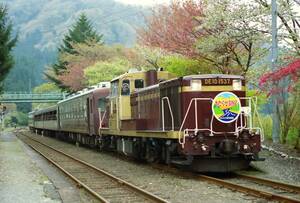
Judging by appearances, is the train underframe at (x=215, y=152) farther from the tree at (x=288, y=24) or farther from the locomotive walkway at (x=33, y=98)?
the locomotive walkway at (x=33, y=98)

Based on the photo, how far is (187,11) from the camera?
89.5ft

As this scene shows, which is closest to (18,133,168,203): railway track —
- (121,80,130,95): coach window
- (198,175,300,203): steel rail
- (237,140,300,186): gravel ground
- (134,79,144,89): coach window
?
(198,175,300,203): steel rail

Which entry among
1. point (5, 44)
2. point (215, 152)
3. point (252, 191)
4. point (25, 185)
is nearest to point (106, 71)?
point (5, 44)

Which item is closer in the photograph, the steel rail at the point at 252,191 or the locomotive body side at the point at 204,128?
the steel rail at the point at 252,191

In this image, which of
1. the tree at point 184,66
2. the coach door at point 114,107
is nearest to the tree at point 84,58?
the tree at point 184,66

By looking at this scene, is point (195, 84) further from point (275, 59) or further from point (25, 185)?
point (275, 59)

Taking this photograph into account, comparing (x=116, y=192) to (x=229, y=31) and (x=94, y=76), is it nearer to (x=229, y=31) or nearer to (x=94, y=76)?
(x=229, y=31)

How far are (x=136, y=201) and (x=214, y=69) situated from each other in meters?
18.2

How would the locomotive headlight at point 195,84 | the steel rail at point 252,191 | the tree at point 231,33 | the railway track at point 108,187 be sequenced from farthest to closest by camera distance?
the tree at point 231,33
the locomotive headlight at point 195,84
the railway track at point 108,187
the steel rail at point 252,191

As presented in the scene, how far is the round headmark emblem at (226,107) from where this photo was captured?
13.3m

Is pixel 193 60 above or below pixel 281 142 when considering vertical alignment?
above

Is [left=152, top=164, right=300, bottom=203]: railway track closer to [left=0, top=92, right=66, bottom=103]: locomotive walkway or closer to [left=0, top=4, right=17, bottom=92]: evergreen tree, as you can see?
[left=0, top=4, right=17, bottom=92]: evergreen tree

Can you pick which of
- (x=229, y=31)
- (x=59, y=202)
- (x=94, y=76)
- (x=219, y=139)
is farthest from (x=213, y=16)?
(x=94, y=76)

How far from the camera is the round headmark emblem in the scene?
13305 millimetres
